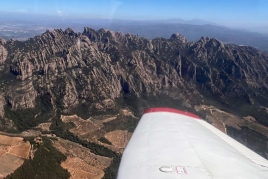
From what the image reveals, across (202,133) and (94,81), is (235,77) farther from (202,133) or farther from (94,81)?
(202,133)

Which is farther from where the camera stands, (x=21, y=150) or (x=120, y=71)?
(x=120, y=71)

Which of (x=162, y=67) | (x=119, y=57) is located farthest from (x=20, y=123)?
(x=162, y=67)

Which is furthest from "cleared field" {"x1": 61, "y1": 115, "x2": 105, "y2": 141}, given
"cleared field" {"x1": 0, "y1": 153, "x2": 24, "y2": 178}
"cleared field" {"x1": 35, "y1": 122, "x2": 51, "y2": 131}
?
"cleared field" {"x1": 0, "y1": 153, "x2": 24, "y2": 178}

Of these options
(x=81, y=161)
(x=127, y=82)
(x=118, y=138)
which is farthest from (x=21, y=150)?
(x=127, y=82)

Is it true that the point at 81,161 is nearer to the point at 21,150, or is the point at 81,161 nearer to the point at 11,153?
the point at 21,150

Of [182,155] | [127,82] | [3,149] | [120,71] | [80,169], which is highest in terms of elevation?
[182,155]

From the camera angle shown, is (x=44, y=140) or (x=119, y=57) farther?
(x=119, y=57)
